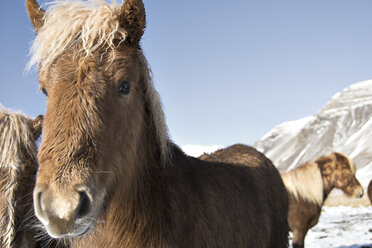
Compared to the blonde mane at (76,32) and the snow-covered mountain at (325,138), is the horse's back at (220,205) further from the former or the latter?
the snow-covered mountain at (325,138)

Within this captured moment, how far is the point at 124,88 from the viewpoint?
188 cm

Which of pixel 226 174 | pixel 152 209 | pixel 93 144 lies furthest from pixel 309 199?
pixel 93 144

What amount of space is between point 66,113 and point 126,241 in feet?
2.73

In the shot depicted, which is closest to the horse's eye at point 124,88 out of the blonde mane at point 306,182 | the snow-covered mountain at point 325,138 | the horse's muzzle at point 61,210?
the horse's muzzle at point 61,210

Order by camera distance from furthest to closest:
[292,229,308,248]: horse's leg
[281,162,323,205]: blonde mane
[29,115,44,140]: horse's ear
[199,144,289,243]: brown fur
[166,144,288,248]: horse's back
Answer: [281,162,323,205]: blonde mane
[292,229,308,248]: horse's leg
[199,144,289,243]: brown fur
[29,115,44,140]: horse's ear
[166,144,288,248]: horse's back

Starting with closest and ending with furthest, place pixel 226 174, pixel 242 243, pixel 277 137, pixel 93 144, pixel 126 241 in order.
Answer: pixel 93 144 < pixel 126 241 < pixel 242 243 < pixel 226 174 < pixel 277 137

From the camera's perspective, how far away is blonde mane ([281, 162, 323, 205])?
28.7 feet

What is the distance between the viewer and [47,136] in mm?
1647

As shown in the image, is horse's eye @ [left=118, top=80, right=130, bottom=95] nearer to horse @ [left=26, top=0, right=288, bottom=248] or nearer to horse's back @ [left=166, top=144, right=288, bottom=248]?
horse @ [left=26, top=0, right=288, bottom=248]

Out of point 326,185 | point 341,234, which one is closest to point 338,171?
point 326,185

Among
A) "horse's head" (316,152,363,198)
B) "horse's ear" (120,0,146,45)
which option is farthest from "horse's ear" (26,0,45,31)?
"horse's head" (316,152,363,198)

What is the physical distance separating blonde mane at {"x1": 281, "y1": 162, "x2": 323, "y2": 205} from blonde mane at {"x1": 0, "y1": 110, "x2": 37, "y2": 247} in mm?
7328

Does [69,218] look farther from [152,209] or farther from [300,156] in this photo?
[300,156]

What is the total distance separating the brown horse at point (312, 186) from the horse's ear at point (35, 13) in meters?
7.59
